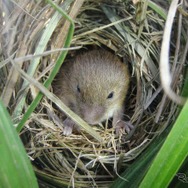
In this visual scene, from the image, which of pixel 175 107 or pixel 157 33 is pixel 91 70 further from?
pixel 175 107

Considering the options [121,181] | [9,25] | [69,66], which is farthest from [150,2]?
[69,66]

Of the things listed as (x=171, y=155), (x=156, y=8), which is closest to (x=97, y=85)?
(x=156, y=8)

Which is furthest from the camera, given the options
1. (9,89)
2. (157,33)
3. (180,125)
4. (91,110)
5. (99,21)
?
(91,110)

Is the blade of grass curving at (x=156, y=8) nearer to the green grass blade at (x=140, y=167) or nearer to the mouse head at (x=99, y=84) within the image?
the green grass blade at (x=140, y=167)

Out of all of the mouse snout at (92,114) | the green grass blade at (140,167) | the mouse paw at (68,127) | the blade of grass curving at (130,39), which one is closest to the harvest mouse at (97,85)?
the mouse snout at (92,114)

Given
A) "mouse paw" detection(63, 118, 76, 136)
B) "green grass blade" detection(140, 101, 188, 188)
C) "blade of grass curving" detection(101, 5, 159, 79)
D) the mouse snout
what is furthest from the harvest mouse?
"green grass blade" detection(140, 101, 188, 188)

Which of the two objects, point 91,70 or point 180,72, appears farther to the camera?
point 91,70
